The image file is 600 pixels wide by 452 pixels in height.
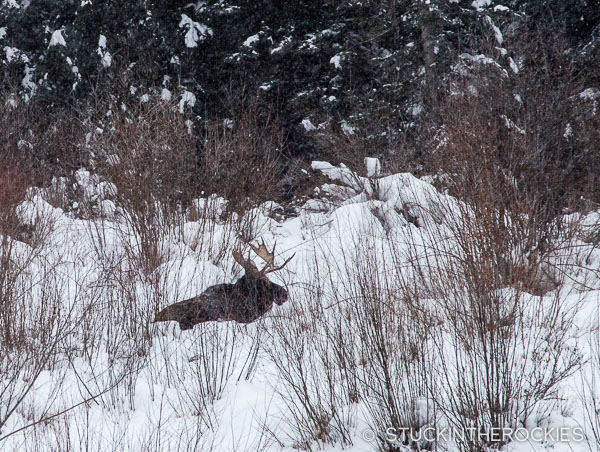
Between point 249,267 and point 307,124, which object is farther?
point 307,124

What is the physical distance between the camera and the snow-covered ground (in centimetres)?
361

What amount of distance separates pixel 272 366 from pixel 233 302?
44.2 inches

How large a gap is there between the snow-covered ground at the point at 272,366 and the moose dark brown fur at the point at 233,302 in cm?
13

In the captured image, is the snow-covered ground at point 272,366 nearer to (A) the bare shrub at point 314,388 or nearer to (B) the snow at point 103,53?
(A) the bare shrub at point 314,388

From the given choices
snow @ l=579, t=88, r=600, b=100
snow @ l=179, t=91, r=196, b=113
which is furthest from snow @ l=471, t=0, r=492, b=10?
snow @ l=179, t=91, r=196, b=113

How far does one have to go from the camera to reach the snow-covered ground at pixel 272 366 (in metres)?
3.61

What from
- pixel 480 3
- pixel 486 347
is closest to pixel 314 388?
pixel 486 347

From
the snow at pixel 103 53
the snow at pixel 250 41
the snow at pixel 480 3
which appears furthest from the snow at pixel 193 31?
the snow at pixel 480 3

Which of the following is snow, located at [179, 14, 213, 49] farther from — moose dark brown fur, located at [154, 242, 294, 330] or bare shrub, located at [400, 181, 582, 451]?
bare shrub, located at [400, 181, 582, 451]

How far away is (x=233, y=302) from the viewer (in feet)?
19.3

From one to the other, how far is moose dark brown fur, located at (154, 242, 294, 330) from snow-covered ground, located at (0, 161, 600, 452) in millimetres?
129

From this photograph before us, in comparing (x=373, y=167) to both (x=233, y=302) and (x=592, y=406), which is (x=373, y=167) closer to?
(x=233, y=302)

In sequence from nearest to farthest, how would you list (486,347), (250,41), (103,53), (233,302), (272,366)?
1. (486,347)
2. (272,366)
3. (233,302)
4. (250,41)
5. (103,53)

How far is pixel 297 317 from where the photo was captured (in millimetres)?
4605
